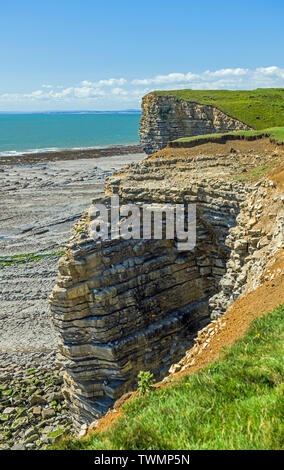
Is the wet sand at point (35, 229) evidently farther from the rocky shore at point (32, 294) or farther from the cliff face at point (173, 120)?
the cliff face at point (173, 120)

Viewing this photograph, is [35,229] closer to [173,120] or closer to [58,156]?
[173,120]

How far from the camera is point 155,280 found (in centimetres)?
1986

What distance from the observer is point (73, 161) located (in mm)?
108688

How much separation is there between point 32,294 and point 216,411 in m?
29.9

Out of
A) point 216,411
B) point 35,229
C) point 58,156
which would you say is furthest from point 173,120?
point 216,411

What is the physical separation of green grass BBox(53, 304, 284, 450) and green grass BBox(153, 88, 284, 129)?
58.0m

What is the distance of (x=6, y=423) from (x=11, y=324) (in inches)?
415

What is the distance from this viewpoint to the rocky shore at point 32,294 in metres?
20.8

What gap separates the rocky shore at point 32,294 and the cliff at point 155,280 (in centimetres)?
237

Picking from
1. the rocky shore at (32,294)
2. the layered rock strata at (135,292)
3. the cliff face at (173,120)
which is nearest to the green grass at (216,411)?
the layered rock strata at (135,292)

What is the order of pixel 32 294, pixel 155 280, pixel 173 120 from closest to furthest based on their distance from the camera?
pixel 155 280 < pixel 32 294 < pixel 173 120

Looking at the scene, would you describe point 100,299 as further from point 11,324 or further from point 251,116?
point 251,116

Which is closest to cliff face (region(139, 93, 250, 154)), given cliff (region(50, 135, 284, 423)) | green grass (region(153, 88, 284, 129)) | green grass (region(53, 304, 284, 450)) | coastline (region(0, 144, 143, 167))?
green grass (region(153, 88, 284, 129))

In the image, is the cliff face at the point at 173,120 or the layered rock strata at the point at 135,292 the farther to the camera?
the cliff face at the point at 173,120
